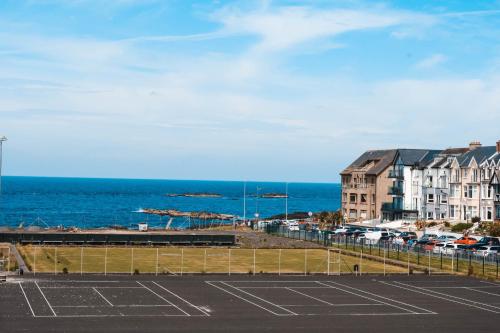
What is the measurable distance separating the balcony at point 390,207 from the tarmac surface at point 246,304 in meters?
67.0

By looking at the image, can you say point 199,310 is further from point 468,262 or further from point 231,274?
point 468,262

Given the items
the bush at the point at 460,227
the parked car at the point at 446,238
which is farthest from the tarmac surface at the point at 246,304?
the bush at the point at 460,227

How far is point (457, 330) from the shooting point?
38.1m

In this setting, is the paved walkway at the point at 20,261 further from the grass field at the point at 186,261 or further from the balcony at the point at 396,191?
the balcony at the point at 396,191

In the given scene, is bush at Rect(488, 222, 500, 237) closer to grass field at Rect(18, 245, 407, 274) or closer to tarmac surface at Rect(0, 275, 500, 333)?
grass field at Rect(18, 245, 407, 274)

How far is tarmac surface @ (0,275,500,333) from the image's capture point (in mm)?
38031

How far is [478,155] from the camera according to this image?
113312mm

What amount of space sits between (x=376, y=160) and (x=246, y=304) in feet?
309

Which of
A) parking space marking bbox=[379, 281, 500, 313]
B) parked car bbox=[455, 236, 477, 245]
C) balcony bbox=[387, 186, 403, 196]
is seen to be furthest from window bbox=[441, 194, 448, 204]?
parking space marking bbox=[379, 281, 500, 313]

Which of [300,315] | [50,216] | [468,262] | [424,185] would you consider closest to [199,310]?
[300,315]

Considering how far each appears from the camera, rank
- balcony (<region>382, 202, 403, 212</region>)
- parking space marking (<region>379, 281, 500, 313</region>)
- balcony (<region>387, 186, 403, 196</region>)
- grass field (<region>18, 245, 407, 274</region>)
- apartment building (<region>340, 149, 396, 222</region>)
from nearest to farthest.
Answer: parking space marking (<region>379, 281, 500, 313</region>) → grass field (<region>18, 245, 407, 274</region>) → balcony (<region>387, 186, 403, 196</region>) → balcony (<region>382, 202, 403, 212</region>) → apartment building (<region>340, 149, 396, 222</region>)

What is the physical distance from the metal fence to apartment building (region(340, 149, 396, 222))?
40508 millimetres

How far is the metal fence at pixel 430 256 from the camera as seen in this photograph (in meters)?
65.1

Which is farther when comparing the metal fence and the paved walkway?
the metal fence
